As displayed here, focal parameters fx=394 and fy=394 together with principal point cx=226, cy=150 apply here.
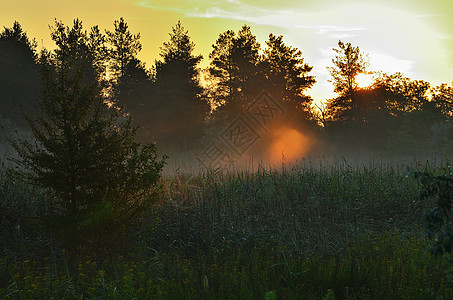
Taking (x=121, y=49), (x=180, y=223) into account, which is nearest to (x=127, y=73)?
(x=121, y=49)

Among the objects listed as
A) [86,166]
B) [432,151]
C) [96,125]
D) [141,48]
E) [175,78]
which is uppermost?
[141,48]

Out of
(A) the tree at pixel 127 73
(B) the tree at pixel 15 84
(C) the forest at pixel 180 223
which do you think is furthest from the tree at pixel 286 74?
(C) the forest at pixel 180 223

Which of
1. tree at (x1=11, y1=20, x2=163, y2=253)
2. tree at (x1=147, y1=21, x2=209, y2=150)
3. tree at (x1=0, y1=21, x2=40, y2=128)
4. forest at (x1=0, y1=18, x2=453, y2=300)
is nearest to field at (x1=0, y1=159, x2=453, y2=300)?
forest at (x1=0, y1=18, x2=453, y2=300)

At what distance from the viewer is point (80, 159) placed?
607 cm

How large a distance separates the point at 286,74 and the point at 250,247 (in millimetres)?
32436

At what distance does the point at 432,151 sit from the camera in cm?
3772

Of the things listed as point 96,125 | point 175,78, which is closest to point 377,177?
point 96,125

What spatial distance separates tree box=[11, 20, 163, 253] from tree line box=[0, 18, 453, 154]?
91.3ft

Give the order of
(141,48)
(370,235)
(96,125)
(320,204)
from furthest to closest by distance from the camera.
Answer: (141,48)
(320,204)
(370,235)
(96,125)

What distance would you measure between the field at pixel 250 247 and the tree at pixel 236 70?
2535 cm

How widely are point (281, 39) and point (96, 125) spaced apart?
34.8 meters

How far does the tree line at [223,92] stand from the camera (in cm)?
3469

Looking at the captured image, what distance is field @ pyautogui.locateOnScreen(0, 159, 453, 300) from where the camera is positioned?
4.92 m

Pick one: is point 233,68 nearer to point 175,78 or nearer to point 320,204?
point 175,78
